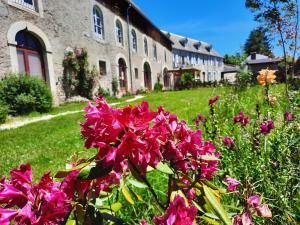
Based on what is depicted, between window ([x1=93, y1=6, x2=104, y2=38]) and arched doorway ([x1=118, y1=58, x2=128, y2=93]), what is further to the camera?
arched doorway ([x1=118, y1=58, x2=128, y2=93])

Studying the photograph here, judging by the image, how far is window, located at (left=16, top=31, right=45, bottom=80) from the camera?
35.4 feet

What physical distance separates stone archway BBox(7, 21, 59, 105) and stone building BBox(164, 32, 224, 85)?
21.3 m

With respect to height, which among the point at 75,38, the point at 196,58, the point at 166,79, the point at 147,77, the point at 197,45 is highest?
the point at 197,45

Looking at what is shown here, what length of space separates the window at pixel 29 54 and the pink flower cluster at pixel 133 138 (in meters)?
10.7

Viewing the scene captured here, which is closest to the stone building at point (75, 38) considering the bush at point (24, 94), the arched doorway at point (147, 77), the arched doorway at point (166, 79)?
the arched doorway at point (147, 77)

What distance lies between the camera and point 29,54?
11.2m

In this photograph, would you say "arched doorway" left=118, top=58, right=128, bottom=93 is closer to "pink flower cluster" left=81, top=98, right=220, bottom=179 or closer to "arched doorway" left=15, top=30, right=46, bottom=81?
"arched doorway" left=15, top=30, right=46, bottom=81

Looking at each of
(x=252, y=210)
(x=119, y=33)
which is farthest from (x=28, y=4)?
(x=252, y=210)

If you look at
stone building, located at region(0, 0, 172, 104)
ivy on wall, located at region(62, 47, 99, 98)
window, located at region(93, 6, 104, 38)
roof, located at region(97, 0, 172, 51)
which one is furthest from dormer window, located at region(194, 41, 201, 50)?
ivy on wall, located at region(62, 47, 99, 98)

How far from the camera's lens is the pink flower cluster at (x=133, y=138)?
0.74 meters

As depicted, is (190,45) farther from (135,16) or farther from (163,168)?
(163,168)

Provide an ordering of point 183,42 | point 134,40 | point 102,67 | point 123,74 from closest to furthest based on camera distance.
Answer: point 102,67
point 123,74
point 134,40
point 183,42

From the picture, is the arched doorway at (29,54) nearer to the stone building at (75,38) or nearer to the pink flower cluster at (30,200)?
the stone building at (75,38)

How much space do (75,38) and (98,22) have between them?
339cm
